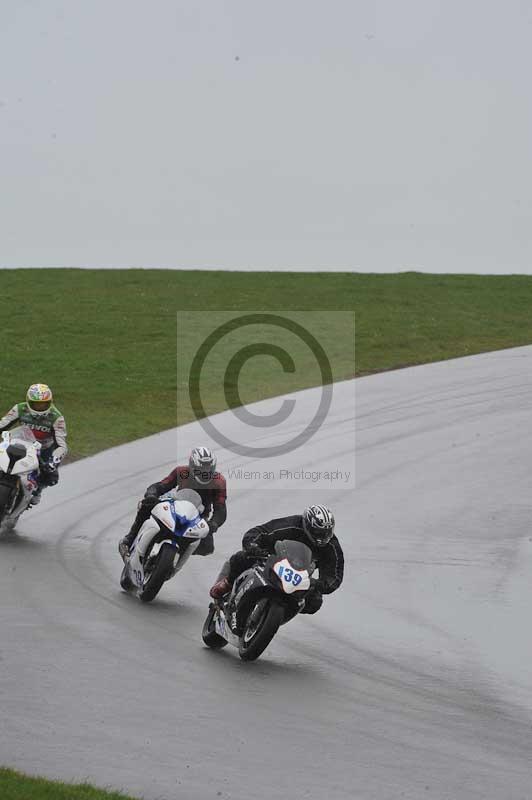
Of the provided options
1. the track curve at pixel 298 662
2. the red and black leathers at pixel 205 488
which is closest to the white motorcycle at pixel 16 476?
the track curve at pixel 298 662

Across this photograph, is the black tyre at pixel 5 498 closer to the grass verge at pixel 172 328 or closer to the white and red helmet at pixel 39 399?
the white and red helmet at pixel 39 399

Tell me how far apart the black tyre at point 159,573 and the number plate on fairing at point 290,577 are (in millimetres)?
2289

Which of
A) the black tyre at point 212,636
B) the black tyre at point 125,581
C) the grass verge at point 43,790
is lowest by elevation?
the grass verge at point 43,790

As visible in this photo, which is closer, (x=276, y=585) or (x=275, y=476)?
(x=276, y=585)

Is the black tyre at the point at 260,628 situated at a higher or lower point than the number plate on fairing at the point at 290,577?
lower

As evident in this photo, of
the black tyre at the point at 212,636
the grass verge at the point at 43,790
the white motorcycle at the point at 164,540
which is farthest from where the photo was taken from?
the white motorcycle at the point at 164,540

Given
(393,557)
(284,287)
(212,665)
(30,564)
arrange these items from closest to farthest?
(212,665) < (30,564) < (393,557) < (284,287)

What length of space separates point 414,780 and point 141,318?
39.0 meters

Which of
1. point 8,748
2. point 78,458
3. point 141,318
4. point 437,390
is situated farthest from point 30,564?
point 141,318

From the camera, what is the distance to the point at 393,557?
17578 millimetres

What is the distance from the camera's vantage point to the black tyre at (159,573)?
45.1 feet

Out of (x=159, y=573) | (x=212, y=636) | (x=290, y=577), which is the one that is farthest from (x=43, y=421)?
(x=290, y=577)

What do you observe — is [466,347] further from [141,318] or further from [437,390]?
[141,318]

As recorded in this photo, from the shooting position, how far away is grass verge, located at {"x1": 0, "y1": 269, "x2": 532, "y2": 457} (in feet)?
109
